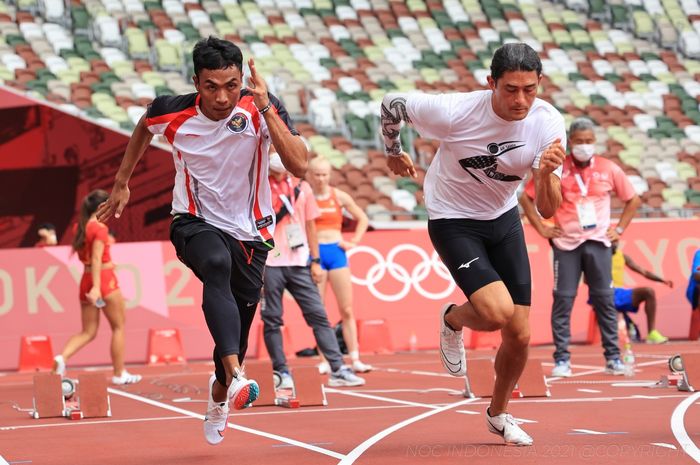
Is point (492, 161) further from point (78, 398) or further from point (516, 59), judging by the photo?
point (78, 398)

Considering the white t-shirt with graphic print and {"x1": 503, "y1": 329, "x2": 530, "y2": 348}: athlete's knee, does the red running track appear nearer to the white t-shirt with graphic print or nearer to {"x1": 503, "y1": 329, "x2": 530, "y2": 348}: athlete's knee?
{"x1": 503, "y1": 329, "x2": 530, "y2": 348}: athlete's knee

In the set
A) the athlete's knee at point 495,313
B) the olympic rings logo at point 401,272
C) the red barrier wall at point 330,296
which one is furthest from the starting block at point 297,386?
the olympic rings logo at point 401,272

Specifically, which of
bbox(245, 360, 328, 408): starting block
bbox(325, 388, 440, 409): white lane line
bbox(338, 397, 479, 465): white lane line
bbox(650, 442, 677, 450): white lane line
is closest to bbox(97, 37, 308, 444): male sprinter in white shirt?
bbox(338, 397, 479, 465): white lane line

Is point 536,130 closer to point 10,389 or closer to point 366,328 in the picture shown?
point 10,389

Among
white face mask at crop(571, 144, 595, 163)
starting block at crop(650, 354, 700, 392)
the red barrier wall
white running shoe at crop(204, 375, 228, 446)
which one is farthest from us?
the red barrier wall

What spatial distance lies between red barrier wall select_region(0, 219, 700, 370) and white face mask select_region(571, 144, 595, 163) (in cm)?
497

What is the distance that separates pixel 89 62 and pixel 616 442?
21.9 m

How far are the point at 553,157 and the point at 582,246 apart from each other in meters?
5.71

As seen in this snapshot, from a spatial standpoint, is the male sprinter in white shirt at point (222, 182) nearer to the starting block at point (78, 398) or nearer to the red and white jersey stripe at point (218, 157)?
the red and white jersey stripe at point (218, 157)

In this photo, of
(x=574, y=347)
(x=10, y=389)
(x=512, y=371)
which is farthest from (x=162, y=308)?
(x=512, y=371)

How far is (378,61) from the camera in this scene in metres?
31.8

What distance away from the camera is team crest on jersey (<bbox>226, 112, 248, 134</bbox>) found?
6.76m

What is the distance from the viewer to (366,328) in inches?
658

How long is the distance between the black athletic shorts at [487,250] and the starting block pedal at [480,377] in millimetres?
2787
